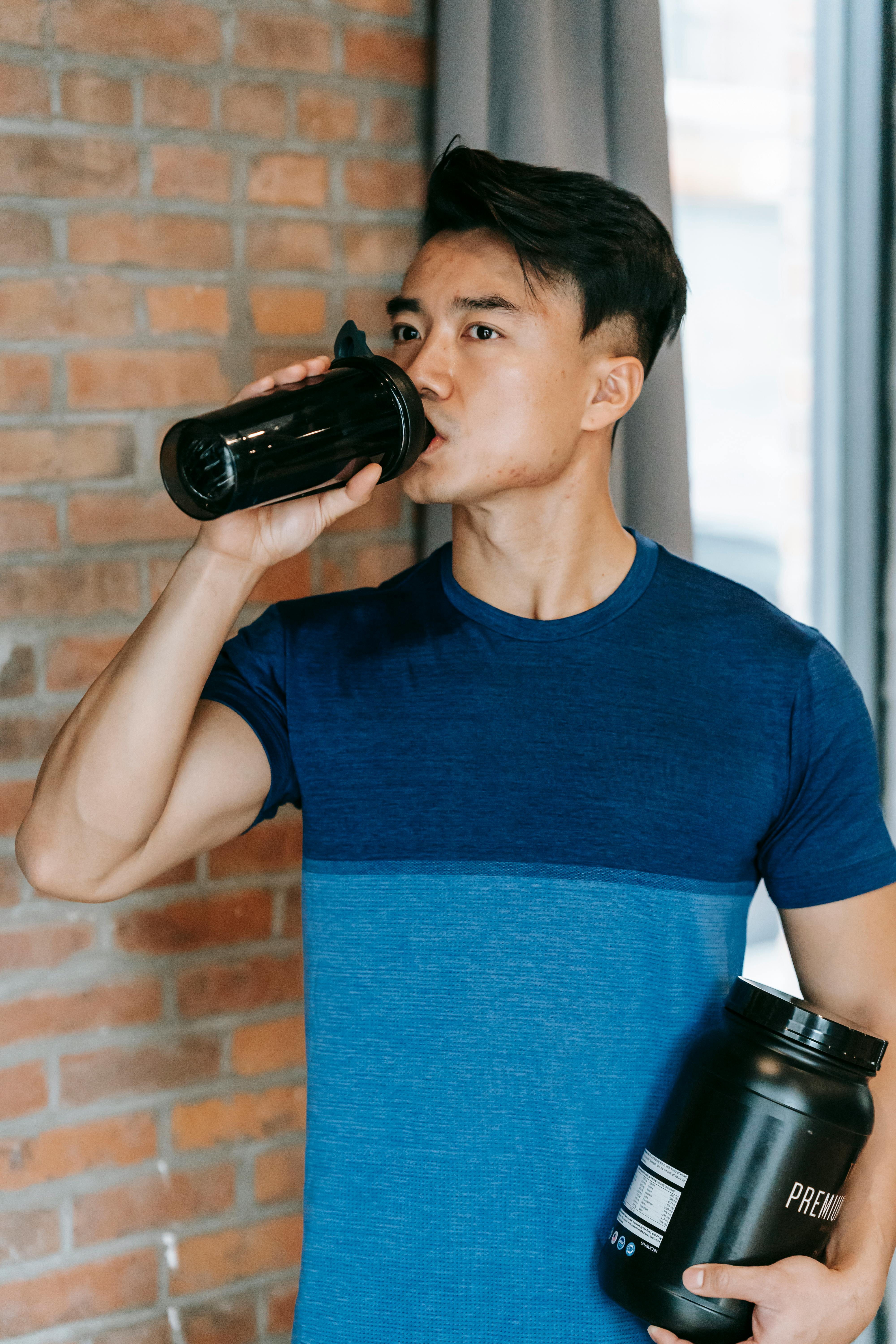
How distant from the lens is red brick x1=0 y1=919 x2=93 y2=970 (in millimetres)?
1281

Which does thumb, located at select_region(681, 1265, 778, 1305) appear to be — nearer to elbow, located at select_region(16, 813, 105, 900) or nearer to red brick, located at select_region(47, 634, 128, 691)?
elbow, located at select_region(16, 813, 105, 900)

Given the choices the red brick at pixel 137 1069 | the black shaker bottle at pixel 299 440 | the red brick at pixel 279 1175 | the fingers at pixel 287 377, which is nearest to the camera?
the black shaker bottle at pixel 299 440

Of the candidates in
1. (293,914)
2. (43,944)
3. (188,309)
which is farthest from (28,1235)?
(188,309)

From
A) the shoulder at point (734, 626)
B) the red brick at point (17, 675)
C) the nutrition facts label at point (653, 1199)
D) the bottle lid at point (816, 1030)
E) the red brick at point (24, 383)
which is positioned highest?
the red brick at point (24, 383)

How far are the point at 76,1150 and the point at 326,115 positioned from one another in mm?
1212

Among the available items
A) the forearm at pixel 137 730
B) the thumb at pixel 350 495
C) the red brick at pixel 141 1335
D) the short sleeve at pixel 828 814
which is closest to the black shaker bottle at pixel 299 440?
the thumb at pixel 350 495

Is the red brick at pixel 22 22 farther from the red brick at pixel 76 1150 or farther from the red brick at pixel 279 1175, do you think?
the red brick at pixel 279 1175

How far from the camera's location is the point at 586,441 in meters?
1.13

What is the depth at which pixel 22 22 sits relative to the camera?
3.98ft

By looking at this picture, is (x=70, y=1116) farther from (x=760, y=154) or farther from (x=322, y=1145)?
(x=760, y=154)

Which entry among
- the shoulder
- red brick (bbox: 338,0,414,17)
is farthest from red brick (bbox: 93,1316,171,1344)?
red brick (bbox: 338,0,414,17)

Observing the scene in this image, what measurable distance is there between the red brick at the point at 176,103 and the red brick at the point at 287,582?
488mm

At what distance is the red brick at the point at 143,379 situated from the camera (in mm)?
1278

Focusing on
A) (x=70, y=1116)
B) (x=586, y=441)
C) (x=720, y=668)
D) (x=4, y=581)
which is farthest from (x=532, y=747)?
(x=70, y=1116)
